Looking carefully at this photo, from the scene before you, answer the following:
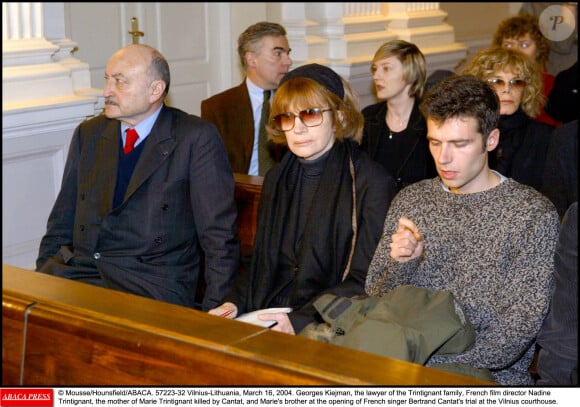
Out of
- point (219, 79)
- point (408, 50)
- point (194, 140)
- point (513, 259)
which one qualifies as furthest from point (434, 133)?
point (219, 79)

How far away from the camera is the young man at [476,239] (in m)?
2.90

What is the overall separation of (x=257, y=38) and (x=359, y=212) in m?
2.41

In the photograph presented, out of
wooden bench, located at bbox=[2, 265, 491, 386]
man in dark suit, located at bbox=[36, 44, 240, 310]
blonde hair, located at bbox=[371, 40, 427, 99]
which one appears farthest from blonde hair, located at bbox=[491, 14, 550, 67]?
wooden bench, located at bbox=[2, 265, 491, 386]

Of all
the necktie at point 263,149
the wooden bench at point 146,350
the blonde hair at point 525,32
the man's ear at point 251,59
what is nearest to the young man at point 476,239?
the wooden bench at point 146,350

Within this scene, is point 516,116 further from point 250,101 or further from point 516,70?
point 250,101

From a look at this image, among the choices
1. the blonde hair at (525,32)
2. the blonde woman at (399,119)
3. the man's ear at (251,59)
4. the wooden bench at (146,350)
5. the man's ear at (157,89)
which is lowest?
the wooden bench at (146,350)

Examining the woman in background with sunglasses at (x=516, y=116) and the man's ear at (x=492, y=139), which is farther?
the woman in background with sunglasses at (x=516, y=116)

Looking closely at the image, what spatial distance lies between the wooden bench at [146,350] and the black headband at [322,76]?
4.50 ft

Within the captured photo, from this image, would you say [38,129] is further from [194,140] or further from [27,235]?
[194,140]

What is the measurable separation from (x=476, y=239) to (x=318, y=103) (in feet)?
3.08

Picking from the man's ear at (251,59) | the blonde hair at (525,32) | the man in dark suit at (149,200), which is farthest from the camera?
the blonde hair at (525,32)

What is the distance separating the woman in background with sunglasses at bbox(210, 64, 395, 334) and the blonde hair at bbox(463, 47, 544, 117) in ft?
3.81

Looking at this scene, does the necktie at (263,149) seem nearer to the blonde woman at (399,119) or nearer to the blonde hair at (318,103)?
the blonde woman at (399,119)

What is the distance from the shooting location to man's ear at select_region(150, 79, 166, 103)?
13.3 ft
